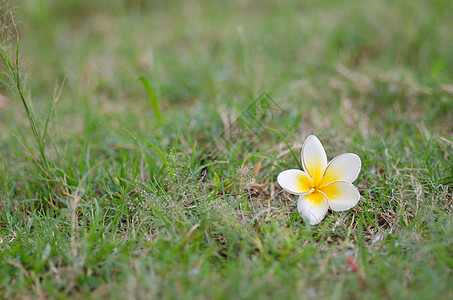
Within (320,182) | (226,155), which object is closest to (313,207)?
(320,182)

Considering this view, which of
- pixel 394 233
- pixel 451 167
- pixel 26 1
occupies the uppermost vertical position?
pixel 26 1

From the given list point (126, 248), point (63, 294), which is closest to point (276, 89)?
point (126, 248)

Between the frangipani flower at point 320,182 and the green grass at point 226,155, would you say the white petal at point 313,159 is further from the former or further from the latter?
the green grass at point 226,155

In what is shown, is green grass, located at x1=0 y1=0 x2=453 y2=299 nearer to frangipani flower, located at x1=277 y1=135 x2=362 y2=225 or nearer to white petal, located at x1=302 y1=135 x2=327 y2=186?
frangipani flower, located at x1=277 y1=135 x2=362 y2=225

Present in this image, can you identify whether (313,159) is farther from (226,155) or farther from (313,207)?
(226,155)

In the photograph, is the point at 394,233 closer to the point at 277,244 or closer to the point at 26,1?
the point at 277,244

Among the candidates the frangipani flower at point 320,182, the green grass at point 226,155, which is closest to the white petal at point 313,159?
the frangipani flower at point 320,182

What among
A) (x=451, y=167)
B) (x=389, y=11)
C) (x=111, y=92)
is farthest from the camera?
(x=389, y=11)

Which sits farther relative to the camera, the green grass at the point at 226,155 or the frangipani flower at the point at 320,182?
the frangipani flower at the point at 320,182
